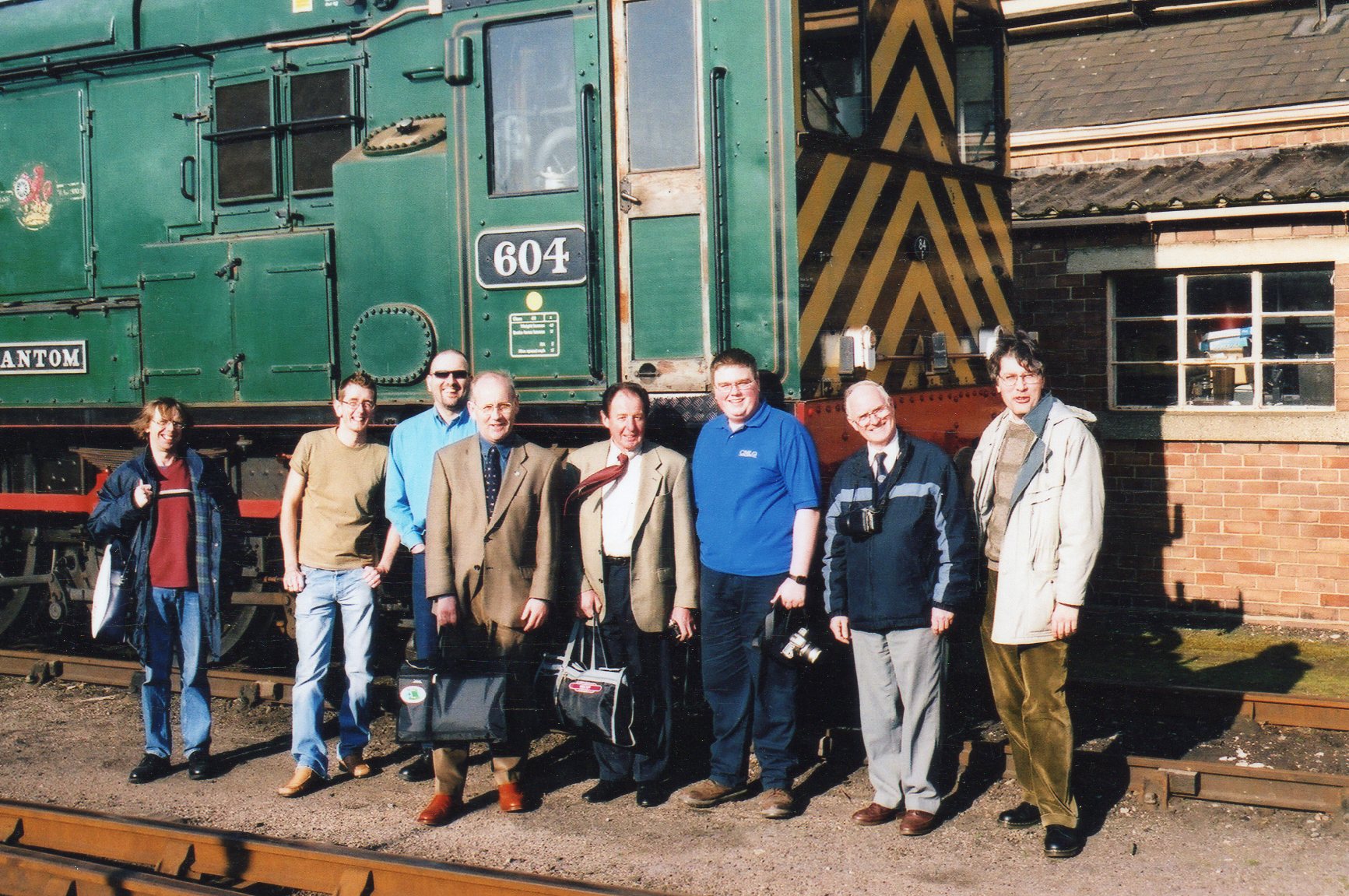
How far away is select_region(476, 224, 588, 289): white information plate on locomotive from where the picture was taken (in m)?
6.04

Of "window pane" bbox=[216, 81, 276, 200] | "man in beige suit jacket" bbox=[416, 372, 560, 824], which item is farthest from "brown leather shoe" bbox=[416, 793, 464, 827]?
"window pane" bbox=[216, 81, 276, 200]

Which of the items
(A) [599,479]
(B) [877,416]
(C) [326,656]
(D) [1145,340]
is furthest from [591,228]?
(D) [1145,340]

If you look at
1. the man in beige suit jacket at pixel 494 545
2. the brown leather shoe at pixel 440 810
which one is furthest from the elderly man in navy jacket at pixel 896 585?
the brown leather shoe at pixel 440 810

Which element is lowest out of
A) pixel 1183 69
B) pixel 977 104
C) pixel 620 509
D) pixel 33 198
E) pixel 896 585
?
pixel 896 585

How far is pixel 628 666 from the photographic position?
18.2ft

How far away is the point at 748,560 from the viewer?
544cm

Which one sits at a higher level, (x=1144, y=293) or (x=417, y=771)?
(x=1144, y=293)

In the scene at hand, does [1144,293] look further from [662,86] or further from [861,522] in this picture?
[861,522]

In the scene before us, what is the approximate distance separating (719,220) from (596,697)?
1966 mm

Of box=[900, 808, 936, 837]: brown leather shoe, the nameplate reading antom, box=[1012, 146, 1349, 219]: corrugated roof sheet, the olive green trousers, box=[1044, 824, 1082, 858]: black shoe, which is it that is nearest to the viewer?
box=[1044, 824, 1082, 858]: black shoe

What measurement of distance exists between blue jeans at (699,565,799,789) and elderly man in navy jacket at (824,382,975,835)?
296 mm

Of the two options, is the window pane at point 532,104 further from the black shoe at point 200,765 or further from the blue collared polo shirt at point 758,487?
the black shoe at point 200,765

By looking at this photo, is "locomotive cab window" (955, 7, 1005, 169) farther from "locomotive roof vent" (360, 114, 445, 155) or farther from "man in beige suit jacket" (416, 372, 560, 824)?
"man in beige suit jacket" (416, 372, 560, 824)

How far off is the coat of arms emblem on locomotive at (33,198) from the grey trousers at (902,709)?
5.58 meters
